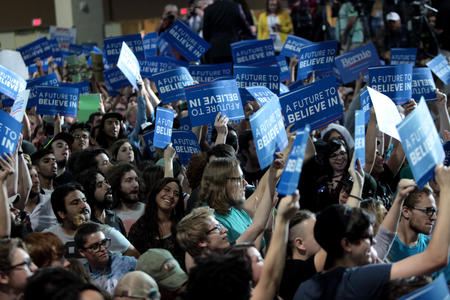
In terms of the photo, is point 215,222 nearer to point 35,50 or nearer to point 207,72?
point 207,72

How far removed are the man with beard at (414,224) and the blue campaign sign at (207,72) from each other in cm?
411

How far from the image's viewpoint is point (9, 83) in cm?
662

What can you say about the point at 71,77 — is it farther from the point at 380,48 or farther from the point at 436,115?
the point at 436,115

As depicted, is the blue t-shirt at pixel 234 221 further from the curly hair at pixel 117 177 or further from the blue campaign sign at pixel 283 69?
the blue campaign sign at pixel 283 69

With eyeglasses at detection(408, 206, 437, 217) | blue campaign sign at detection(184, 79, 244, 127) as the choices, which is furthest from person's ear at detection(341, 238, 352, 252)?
blue campaign sign at detection(184, 79, 244, 127)

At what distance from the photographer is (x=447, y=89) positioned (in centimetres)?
865

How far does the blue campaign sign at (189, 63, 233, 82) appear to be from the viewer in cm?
795

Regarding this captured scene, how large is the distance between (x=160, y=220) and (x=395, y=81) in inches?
95.5

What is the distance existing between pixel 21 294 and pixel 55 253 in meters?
0.36

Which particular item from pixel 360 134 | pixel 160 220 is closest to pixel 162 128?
pixel 160 220

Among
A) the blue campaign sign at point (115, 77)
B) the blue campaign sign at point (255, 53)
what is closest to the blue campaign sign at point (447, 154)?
the blue campaign sign at point (255, 53)

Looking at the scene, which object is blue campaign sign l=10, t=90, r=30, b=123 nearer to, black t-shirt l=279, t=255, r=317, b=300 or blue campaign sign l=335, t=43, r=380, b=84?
black t-shirt l=279, t=255, r=317, b=300

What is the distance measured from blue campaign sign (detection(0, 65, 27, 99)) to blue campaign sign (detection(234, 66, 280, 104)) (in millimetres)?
1799

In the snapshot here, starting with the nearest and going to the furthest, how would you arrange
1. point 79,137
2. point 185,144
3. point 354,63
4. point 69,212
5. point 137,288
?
point 137,288 < point 69,212 < point 185,144 < point 79,137 < point 354,63
